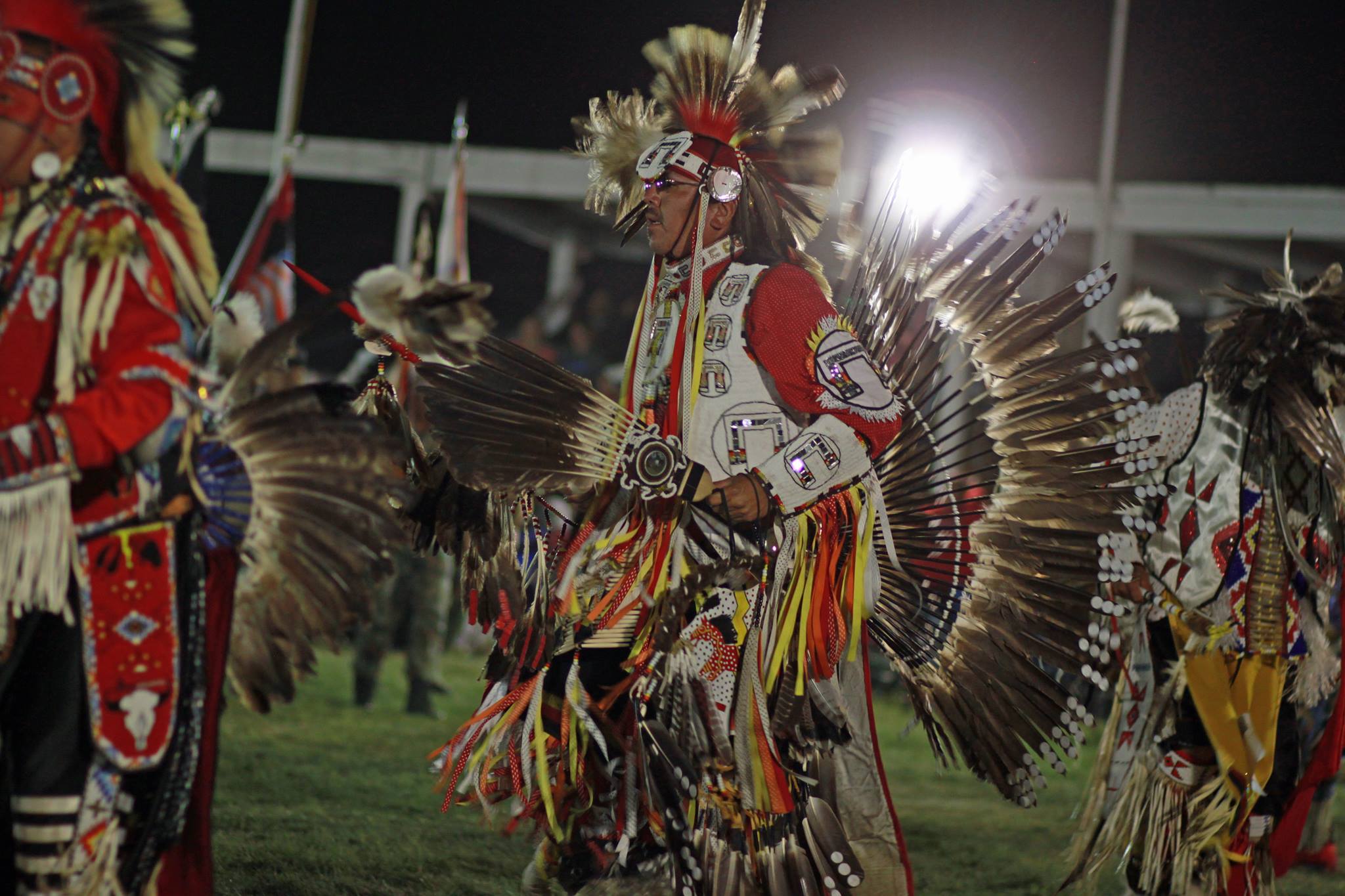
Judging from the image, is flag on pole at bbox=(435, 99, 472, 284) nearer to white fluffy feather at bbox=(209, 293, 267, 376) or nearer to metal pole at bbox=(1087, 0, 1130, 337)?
metal pole at bbox=(1087, 0, 1130, 337)

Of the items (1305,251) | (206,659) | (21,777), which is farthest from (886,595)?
(1305,251)

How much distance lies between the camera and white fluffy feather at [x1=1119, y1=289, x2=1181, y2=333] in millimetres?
4602

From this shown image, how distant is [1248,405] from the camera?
3.97 metres

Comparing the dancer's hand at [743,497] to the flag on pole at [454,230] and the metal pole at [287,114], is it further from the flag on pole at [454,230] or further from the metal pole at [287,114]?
the flag on pole at [454,230]

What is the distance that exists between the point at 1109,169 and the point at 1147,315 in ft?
19.9

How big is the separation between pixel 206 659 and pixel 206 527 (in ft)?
0.76

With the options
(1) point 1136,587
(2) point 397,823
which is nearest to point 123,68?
(1) point 1136,587

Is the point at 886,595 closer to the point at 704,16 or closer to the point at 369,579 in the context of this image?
the point at 369,579

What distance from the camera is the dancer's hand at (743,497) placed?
9.66 feet

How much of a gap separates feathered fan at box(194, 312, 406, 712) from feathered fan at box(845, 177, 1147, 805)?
4.56 feet

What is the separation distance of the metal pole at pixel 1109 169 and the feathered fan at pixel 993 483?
6.85m

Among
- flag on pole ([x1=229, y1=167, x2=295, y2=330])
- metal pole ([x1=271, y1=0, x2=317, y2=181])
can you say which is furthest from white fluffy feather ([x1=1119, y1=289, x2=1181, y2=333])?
metal pole ([x1=271, y1=0, x2=317, y2=181])

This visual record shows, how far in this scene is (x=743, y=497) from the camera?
2.94m

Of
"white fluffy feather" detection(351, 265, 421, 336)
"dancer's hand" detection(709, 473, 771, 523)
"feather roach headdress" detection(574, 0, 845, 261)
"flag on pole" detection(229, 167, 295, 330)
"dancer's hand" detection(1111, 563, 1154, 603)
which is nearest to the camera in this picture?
"white fluffy feather" detection(351, 265, 421, 336)
